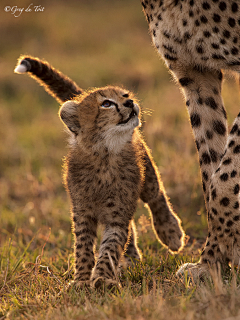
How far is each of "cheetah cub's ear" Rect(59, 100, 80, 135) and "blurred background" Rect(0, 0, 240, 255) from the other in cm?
49

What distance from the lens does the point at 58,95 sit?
10.8ft

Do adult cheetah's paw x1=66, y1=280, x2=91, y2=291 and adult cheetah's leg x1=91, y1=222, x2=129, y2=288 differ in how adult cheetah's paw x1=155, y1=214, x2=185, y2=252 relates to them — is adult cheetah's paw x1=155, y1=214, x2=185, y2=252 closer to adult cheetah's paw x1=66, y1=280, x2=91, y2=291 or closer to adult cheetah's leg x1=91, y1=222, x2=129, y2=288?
adult cheetah's leg x1=91, y1=222, x2=129, y2=288

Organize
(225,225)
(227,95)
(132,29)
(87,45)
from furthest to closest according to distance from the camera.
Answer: (132,29), (87,45), (227,95), (225,225)

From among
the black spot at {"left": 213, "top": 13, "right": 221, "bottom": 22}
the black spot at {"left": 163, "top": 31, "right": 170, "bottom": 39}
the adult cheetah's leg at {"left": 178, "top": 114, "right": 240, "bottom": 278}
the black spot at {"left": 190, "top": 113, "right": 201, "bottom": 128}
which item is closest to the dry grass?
the adult cheetah's leg at {"left": 178, "top": 114, "right": 240, "bottom": 278}

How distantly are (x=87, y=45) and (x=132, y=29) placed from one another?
1.78 m

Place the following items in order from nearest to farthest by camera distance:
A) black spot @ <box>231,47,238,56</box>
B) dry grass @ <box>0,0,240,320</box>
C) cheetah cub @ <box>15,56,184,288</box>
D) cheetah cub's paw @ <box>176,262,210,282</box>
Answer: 1. dry grass @ <box>0,0,240,320</box>
2. cheetah cub's paw @ <box>176,262,210,282</box>
3. black spot @ <box>231,47,238,56</box>
4. cheetah cub @ <box>15,56,184,288</box>

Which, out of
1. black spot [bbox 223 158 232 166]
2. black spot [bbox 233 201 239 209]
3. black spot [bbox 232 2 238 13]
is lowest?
black spot [bbox 233 201 239 209]

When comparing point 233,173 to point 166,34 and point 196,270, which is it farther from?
point 166,34


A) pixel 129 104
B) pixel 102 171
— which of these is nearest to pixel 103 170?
pixel 102 171

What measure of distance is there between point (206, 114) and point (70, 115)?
795 mm

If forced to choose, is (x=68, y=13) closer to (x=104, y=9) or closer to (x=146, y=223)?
(x=104, y=9)

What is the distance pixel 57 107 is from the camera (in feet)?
24.9

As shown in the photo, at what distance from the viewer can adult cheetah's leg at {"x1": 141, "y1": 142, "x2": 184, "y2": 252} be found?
2939 millimetres

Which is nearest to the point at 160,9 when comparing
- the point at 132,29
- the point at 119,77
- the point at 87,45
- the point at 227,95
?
the point at 227,95
